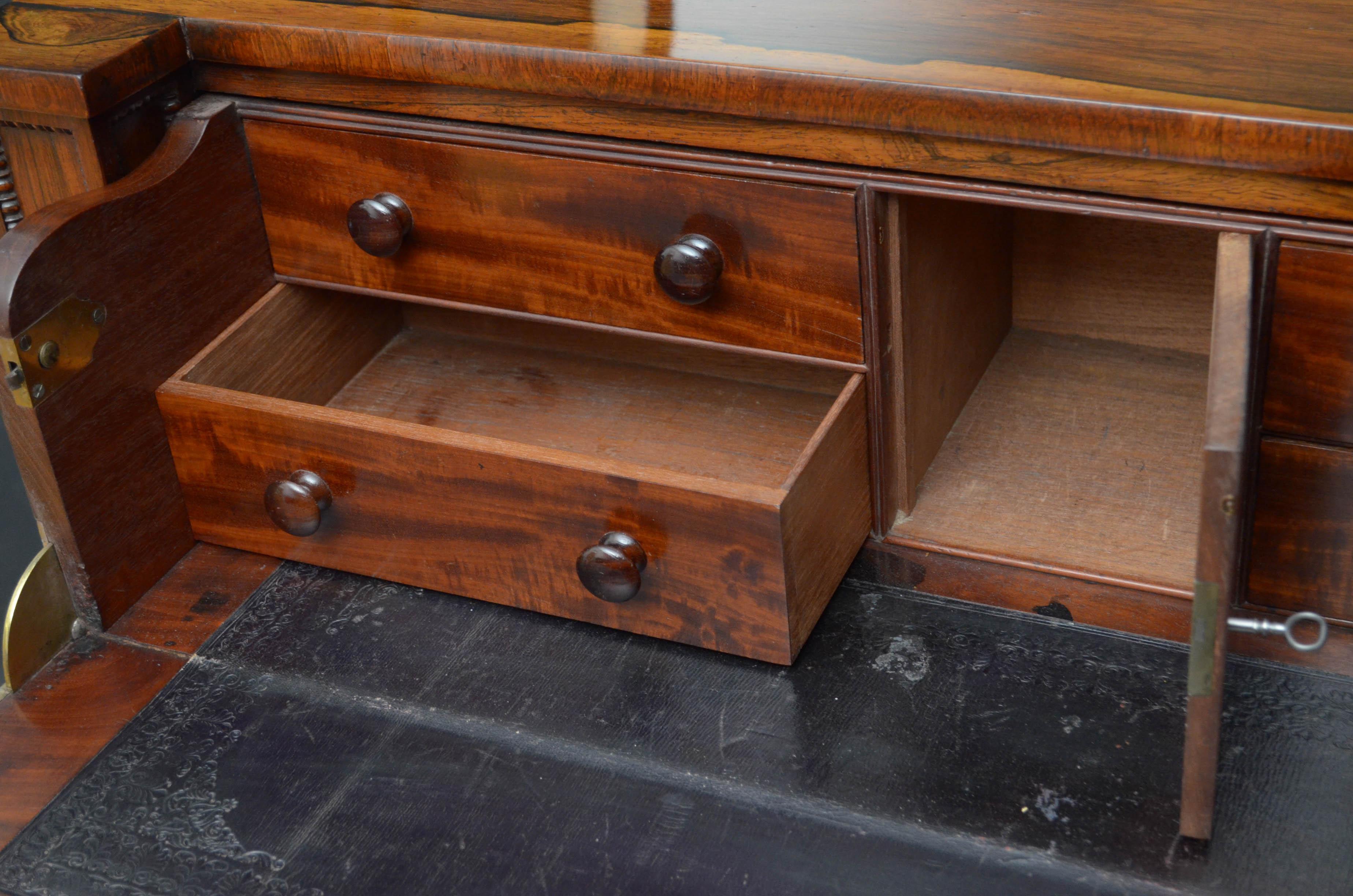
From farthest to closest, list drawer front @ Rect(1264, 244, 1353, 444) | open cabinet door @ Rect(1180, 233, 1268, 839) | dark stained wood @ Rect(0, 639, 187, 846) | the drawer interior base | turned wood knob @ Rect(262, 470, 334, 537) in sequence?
the drawer interior base, turned wood knob @ Rect(262, 470, 334, 537), dark stained wood @ Rect(0, 639, 187, 846), drawer front @ Rect(1264, 244, 1353, 444), open cabinet door @ Rect(1180, 233, 1268, 839)

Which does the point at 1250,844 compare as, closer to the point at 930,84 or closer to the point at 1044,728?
the point at 1044,728

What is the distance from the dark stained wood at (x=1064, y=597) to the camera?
3.03 ft

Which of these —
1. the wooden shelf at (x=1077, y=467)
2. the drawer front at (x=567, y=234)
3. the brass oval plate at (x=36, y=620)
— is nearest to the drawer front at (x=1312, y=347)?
the wooden shelf at (x=1077, y=467)

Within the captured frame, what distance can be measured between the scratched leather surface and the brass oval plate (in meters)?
0.11

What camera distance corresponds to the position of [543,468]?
93 centimetres

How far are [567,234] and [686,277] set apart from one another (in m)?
0.11

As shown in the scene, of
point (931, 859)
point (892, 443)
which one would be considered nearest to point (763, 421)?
point (892, 443)

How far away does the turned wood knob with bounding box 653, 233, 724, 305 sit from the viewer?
95 cm

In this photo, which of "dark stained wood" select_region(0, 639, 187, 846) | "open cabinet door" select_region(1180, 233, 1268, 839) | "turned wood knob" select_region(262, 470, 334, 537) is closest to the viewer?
"open cabinet door" select_region(1180, 233, 1268, 839)

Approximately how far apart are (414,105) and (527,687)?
44cm

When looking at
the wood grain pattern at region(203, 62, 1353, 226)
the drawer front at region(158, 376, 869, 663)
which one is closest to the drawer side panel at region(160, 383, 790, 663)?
the drawer front at region(158, 376, 869, 663)

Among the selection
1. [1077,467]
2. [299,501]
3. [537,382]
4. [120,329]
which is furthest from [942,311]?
[120,329]

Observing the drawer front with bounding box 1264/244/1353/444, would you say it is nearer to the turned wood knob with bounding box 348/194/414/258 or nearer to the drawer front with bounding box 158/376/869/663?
the drawer front with bounding box 158/376/869/663

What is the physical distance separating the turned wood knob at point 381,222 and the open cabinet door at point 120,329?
122 mm
